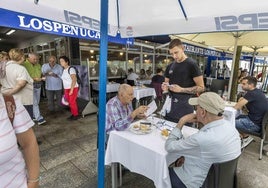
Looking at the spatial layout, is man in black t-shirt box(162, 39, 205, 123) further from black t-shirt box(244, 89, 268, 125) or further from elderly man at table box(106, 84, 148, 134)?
black t-shirt box(244, 89, 268, 125)

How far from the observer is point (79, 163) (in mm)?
2641

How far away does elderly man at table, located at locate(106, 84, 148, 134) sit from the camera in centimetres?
185

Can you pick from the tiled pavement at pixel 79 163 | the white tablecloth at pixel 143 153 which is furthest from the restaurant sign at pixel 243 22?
the tiled pavement at pixel 79 163

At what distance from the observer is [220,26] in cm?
167

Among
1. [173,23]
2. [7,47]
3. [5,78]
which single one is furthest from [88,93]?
[7,47]

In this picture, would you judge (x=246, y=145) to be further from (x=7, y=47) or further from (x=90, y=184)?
(x=7, y=47)

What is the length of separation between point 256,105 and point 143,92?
3268 millimetres

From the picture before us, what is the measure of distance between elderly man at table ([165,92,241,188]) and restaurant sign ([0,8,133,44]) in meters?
1.18

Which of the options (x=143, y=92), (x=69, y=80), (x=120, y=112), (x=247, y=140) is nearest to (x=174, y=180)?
(x=120, y=112)

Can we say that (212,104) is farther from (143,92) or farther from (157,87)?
(157,87)

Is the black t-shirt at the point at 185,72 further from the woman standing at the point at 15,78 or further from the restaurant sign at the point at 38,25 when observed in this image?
the woman standing at the point at 15,78

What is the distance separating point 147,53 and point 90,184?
29.4 ft

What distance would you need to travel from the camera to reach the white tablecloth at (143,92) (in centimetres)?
536

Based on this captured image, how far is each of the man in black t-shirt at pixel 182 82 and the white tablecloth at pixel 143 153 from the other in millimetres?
379
